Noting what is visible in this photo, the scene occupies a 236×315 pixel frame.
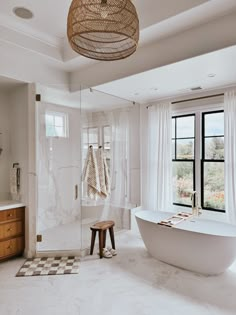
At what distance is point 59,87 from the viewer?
12.3 ft

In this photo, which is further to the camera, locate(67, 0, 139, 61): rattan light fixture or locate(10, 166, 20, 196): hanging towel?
locate(10, 166, 20, 196): hanging towel

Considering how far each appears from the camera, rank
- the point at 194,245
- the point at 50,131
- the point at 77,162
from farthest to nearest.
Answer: the point at 77,162 → the point at 50,131 → the point at 194,245

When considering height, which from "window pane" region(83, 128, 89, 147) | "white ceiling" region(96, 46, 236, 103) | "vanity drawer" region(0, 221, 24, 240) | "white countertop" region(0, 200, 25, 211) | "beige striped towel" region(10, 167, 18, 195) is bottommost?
"vanity drawer" region(0, 221, 24, 240)

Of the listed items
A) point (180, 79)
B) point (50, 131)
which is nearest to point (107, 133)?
Answer: point (50, 131)

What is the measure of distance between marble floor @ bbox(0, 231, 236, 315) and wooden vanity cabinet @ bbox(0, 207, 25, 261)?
0.58 feet

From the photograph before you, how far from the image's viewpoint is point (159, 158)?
448 cm

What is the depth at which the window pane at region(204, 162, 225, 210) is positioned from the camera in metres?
3.94

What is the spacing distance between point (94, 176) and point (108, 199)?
714 millimetres

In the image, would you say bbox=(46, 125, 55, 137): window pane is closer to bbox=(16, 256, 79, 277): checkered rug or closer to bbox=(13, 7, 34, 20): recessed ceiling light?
bbox=(13, 7, 34, 20): recessed ceiling light

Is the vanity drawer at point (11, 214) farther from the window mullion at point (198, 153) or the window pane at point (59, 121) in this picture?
the window mullion at point (198, 153)

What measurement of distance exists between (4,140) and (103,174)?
5.68 ft

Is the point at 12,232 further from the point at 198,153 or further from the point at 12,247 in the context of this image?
the point at 198,153

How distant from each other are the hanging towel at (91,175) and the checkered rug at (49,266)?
1101 millimetres

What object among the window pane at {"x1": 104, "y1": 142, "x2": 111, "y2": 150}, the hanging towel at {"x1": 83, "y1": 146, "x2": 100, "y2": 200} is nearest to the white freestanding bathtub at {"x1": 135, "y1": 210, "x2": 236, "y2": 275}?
the hanging towel at {"x1": 83, "y1": 146, "x2": 100, "y2": 200}
